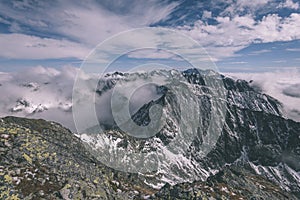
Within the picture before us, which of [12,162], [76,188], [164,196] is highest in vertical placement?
[12,162]

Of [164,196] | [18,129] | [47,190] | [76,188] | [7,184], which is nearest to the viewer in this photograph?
[7,184]

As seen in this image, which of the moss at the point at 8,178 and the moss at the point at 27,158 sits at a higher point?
the moss at the point at 27,158

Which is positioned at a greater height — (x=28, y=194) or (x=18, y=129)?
(x=18, y=129)

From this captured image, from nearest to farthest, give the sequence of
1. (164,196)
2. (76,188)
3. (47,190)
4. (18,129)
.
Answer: (47,190) → (76,188) → (18,129) → (164,196)

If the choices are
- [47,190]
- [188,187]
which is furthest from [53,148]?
[188,187]

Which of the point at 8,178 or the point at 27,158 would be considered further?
the point at 27,158

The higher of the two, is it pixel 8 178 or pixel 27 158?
pixel 27 158

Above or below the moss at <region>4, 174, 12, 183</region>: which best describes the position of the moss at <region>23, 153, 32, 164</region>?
above

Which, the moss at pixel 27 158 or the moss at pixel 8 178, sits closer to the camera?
the moss at pixel 8 178

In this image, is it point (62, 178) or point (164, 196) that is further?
point (164, 196)

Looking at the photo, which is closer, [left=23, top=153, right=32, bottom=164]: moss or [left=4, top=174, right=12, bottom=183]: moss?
[left=4, top=174, right=12, bottom=183]: moss

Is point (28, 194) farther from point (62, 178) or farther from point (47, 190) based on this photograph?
point (62, 178)
